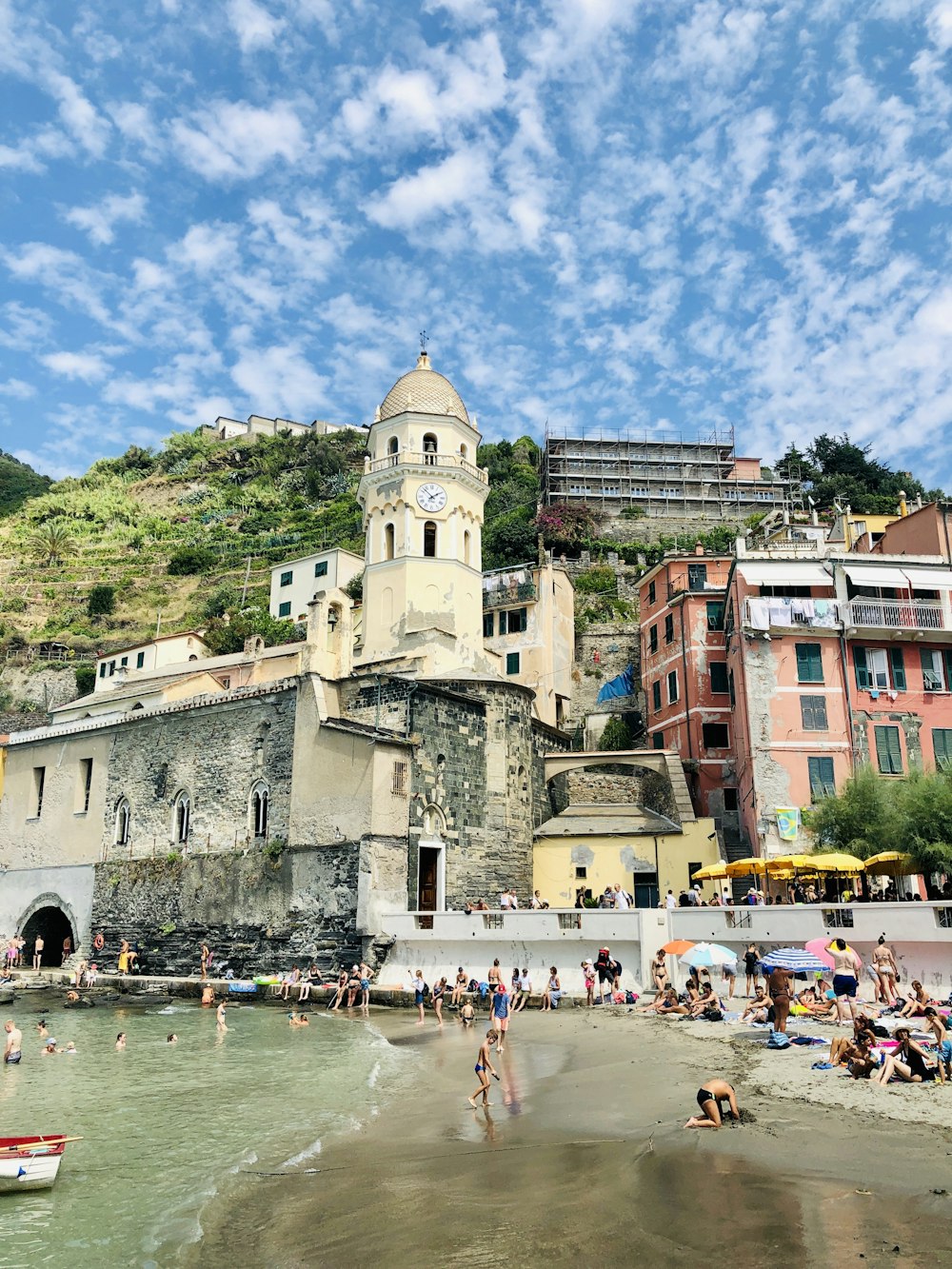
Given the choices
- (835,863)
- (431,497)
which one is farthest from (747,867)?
(431,497)

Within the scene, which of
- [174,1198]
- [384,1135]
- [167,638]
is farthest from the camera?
[167,638]

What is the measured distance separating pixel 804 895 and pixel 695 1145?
16017 millimetres

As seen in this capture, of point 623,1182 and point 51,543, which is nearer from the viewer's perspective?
point 623,1182

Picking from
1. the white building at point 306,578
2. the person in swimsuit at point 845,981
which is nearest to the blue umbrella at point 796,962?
the person in swimsuit at point 845,981

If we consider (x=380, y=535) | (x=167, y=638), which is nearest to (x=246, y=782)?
(x=380, y=535)

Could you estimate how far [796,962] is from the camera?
689 inches

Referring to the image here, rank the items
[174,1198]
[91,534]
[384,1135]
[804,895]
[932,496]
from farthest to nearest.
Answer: [91,534], [932,496], [804,895], [384,1135], [174,1198]

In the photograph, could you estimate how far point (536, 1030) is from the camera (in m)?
19.8

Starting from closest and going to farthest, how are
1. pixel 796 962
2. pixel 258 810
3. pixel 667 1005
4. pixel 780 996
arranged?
1. pixel 780 996
2. pixel 796 962
3. pixel 667 1005
4. pixel 258 810

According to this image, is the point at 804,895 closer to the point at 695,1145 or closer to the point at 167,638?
the point at 695,1145

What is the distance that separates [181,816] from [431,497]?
13.4m

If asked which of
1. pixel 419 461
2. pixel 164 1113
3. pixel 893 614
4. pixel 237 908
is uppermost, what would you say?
pixel 419 461

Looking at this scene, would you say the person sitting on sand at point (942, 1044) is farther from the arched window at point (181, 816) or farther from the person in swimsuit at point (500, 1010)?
the arched window at point (181, 816)

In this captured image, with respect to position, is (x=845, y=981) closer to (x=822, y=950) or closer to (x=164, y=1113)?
(x=822, y=950)
